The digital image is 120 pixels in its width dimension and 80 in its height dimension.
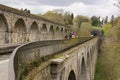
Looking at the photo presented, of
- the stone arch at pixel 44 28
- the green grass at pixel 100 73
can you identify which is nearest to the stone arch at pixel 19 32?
the stone arch at pixel 44 28

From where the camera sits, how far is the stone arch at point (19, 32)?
58.8 ft

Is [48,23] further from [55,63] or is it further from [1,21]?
[55,63]

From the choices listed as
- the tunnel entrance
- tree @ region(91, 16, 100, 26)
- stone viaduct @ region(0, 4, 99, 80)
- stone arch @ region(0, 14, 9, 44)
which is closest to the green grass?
stone viaduct @ region(0, 4, 99, 80)

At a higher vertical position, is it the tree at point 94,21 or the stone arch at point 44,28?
the tree at point 94,21

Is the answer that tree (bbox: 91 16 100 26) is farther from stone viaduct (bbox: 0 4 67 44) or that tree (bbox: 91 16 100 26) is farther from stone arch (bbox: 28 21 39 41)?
stone arch (bbox: 28 21 39 41)

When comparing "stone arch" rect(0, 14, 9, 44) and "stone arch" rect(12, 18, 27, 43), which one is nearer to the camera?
"stone arch" rect(0, 14, 9, 44)

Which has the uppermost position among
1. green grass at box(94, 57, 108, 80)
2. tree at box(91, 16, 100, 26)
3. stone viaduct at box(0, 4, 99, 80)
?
tree at box(91, 16, 100, 26)

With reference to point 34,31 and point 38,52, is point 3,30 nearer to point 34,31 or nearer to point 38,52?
point 34,31

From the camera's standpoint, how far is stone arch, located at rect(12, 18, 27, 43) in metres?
17.9

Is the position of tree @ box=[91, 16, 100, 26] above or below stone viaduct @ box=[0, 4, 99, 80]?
above

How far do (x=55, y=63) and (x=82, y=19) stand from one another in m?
94.4

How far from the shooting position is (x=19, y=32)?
19375 millimetres

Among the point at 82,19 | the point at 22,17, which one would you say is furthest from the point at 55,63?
the point at 82,19

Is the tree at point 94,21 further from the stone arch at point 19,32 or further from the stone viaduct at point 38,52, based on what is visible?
the stone arch at point 19,32
